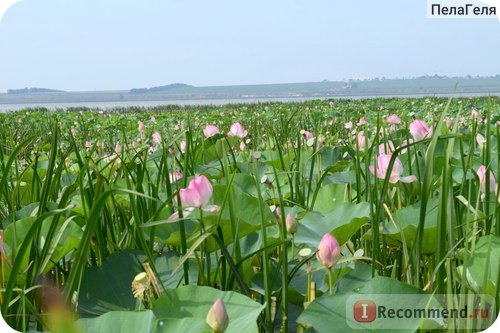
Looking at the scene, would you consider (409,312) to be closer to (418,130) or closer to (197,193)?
(197,193)

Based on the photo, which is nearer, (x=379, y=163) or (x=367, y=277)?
(x=367, y=277)

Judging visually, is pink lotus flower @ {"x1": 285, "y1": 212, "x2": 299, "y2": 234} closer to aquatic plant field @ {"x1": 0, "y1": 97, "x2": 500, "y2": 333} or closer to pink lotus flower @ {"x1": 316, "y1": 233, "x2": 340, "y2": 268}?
aquatic plant field @ {"x1": 0, "y1": 97, "x2": 500, "y2": 333}

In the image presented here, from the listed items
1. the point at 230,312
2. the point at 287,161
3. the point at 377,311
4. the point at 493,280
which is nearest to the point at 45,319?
the point at 230,312

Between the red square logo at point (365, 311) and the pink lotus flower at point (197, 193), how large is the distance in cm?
23

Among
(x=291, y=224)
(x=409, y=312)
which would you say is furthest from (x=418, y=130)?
(x=409, y=312)

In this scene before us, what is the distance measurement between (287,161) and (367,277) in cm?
78

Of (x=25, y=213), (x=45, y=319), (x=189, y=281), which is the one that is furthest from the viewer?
(x=25, y=213)

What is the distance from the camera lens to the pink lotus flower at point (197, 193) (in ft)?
2.43

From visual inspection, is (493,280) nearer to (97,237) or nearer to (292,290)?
(292,290)

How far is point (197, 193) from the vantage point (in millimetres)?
741

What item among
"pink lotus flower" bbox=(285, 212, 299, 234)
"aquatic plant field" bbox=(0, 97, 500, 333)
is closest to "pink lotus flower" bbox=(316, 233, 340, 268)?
"aquatic plant field" bbox=(0, 97, 500, 333)

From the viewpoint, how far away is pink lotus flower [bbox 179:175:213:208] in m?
0.74

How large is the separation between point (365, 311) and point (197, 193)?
25cm

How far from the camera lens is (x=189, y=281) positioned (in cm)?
76
